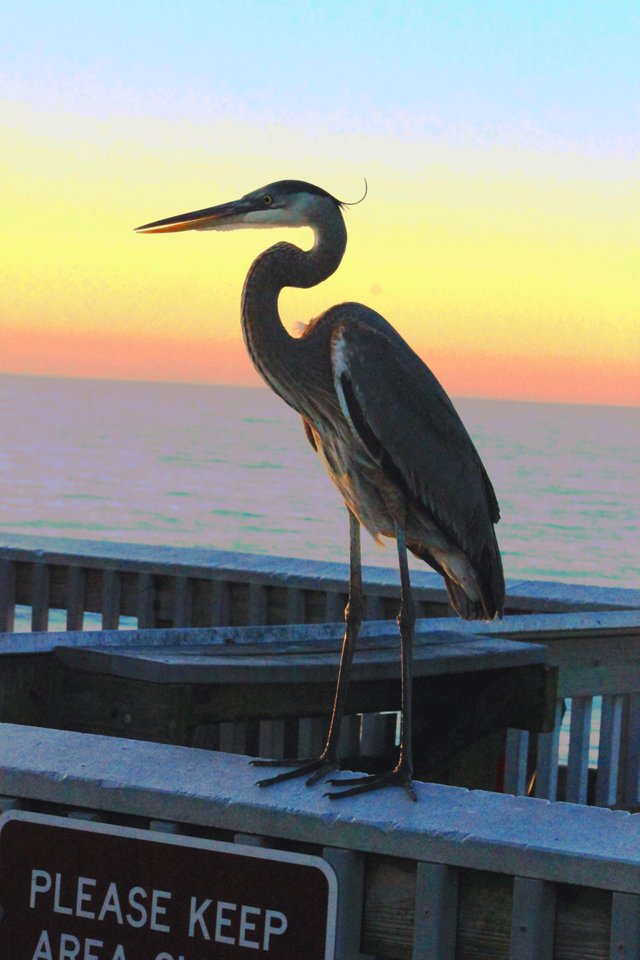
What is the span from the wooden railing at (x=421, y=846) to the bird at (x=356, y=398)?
815mm

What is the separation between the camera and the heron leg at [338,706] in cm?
282

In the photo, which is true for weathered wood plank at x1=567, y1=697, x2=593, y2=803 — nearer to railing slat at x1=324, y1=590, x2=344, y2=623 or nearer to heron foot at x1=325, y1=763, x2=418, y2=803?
railing slat at x1=324, y1=590, x2=344, y2=623

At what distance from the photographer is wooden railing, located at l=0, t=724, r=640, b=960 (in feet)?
7.48

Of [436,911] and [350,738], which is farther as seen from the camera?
[350,738]

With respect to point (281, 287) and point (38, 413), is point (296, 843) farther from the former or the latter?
point (38, 413)

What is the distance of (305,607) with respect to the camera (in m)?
5.62

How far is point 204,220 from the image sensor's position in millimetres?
3543

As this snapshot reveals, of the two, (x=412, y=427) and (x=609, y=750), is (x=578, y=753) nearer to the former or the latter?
(x=609, y=750)

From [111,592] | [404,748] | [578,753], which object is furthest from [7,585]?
[404,748]

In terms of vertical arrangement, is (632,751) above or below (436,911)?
below

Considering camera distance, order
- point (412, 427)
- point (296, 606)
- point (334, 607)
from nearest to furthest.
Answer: point (412, 427), point (334, 607), point (296, 606)

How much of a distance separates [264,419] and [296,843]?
104663mm

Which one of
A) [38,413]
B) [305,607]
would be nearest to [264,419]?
[38,413]

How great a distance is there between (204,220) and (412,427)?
2.36 feet
